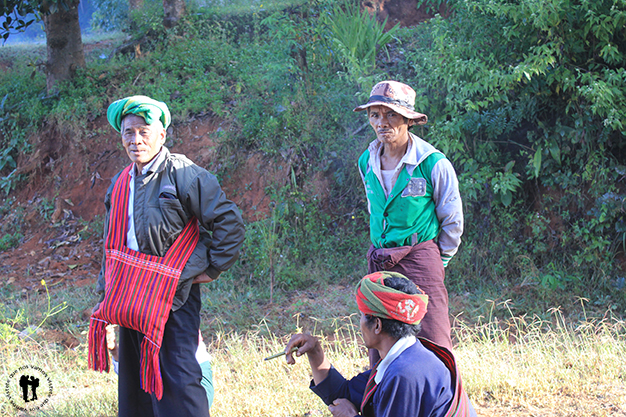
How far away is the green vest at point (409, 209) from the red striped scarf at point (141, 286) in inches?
40.9

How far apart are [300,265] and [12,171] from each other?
5.74 meters

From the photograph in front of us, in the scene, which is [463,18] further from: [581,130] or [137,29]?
[137,29]

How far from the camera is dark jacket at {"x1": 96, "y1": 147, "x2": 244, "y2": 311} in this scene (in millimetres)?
2650

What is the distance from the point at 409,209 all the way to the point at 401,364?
39.8 inches

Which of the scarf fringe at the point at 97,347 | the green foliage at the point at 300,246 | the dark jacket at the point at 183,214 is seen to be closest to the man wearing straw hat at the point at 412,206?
the dark jacket at the point at 183,214

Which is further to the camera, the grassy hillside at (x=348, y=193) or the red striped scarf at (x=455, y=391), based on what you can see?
the grassy hillside at (x=348, y=193)

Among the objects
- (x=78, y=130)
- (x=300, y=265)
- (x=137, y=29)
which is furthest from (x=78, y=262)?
(x=137, y=29)

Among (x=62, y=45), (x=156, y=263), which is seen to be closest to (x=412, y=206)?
(x=156, y=263)

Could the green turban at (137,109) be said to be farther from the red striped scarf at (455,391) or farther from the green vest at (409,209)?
the red striped scarf at (455,391)

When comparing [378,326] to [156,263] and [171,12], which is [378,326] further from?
[171,12]

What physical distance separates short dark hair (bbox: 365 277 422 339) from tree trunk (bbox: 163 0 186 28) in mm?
9089

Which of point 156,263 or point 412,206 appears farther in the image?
point 412,206

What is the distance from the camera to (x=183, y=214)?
2.71 meters

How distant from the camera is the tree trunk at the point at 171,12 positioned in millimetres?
9921
